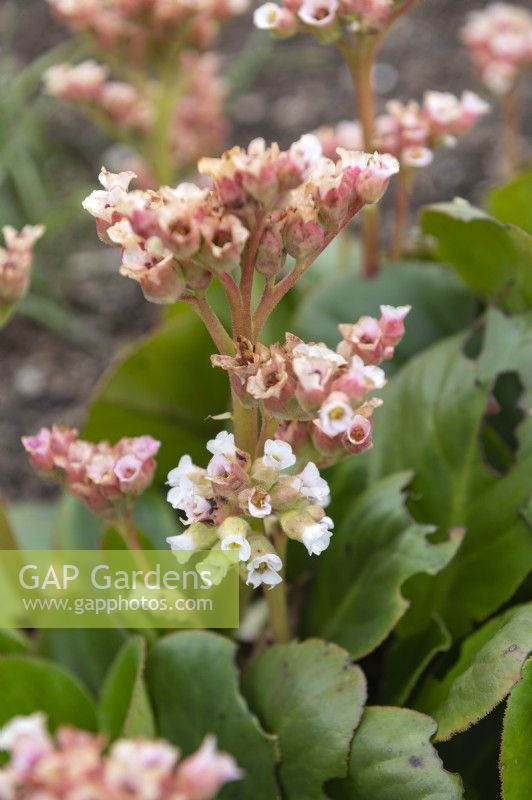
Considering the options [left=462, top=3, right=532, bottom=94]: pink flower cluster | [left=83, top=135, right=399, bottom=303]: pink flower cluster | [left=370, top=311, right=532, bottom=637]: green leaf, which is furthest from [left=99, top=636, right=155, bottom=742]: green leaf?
[left=462, top=3, right=532, bottom=94]: pink flower cluster

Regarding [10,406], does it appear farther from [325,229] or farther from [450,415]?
[325,229]

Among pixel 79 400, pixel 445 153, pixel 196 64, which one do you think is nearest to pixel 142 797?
pixel 79 400

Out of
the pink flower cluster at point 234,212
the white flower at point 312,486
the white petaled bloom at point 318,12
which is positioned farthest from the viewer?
the white petaled bloom at point 318,12

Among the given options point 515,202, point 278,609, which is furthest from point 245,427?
point 515,202

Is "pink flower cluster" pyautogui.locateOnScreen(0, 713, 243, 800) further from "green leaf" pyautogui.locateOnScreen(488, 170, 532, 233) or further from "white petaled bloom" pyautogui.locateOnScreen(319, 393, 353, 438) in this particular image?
"green leaf" pyautogui.locateOnScreen(488, 170, 532, 233)

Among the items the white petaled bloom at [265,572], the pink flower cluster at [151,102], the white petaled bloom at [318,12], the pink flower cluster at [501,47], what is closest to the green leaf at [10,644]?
the white petaled bloom at [265,572]

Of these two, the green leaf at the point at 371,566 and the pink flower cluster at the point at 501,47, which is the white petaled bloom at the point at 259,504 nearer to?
the green leaf at the point at 371,566
